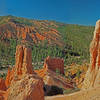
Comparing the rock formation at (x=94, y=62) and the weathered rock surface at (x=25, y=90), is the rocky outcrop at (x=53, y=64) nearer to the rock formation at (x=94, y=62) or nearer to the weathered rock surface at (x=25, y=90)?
the rock formation at (x=94, y=62)

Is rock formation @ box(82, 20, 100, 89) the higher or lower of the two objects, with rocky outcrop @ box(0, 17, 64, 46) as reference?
lower

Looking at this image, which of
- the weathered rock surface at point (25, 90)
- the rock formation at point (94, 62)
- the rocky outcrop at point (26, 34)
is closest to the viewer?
the weathered rock surface at point (25, 90)

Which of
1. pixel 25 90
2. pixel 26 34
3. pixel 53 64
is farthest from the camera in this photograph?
pixel 26 34

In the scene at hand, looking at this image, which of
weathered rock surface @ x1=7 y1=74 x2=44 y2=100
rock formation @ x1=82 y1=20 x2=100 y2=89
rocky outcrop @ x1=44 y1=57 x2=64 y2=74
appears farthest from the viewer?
rocky outcrop @ x1=44 y1=57 x2=64 y2=74

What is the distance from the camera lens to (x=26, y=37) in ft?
378

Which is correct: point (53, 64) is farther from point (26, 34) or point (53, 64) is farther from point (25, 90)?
point (26, 34)

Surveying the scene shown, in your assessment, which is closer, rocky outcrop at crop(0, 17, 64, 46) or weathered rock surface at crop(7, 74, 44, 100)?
weathered rock surface at crop(7, 74, 44, 100)

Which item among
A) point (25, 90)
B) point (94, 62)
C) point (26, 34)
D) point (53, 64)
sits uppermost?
point (26, 34)

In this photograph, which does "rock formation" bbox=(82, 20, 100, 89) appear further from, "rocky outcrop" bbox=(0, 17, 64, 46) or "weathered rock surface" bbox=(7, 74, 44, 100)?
"rocky outcrop" bbox=(0, 17, 64, 46)

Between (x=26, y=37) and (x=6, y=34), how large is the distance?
11.8 m

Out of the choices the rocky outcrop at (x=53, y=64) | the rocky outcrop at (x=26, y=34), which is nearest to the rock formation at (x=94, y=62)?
the rocky outcrop at (x=53, y=64)

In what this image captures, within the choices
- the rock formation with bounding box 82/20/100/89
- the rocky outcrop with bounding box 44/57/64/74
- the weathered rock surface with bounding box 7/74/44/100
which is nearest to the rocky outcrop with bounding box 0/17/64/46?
the rocky outcrop with bounding box 44/57/64/74

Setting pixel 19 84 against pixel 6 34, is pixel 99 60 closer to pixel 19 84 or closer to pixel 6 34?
pixel 19 84

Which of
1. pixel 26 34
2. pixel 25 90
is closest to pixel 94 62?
pixel 25 90
